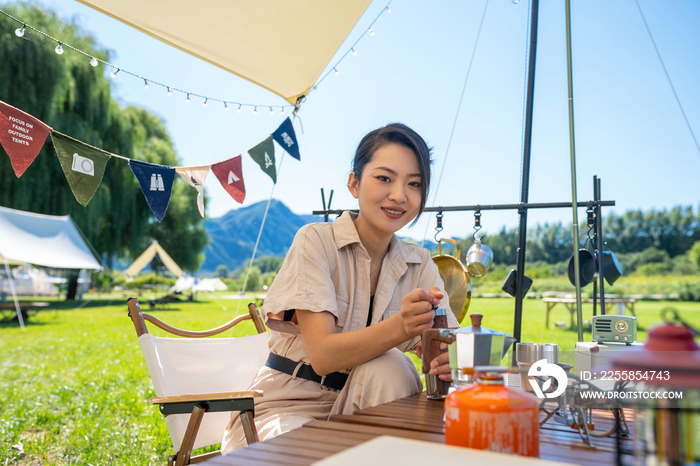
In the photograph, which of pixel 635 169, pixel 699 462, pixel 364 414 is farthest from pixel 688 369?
pixel 635 169

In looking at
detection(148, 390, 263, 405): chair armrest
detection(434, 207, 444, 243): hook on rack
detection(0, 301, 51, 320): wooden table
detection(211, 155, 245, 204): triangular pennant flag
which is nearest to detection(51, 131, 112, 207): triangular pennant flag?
detection(211, 155, 245, 204): triangular pennant flag

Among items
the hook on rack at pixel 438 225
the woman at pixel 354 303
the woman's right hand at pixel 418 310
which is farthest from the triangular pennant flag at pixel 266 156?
the woman's right hand at pixel 418 310

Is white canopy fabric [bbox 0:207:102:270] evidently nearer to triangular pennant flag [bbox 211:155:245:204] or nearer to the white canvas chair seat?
triangular pennant flag [bbox 211:155:245:204]

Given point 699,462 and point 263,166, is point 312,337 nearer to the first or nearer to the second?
point 699,462

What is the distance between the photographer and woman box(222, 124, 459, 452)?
39.8 inches

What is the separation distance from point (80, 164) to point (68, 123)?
29.2 ft

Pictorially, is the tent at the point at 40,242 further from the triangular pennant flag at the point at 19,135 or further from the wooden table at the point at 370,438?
the wooden table at the point at 370,438

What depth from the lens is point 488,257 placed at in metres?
2.32

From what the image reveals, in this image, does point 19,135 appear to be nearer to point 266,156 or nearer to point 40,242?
point 266,156

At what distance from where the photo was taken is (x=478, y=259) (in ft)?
7.50

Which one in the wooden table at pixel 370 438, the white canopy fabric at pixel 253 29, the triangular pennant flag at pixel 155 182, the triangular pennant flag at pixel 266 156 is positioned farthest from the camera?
the triangular pennant flag at pixel 266 156

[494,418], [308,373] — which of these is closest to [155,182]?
[308,373]

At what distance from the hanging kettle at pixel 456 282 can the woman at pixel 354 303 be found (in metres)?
0.84

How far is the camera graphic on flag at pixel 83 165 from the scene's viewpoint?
2.33 meters
